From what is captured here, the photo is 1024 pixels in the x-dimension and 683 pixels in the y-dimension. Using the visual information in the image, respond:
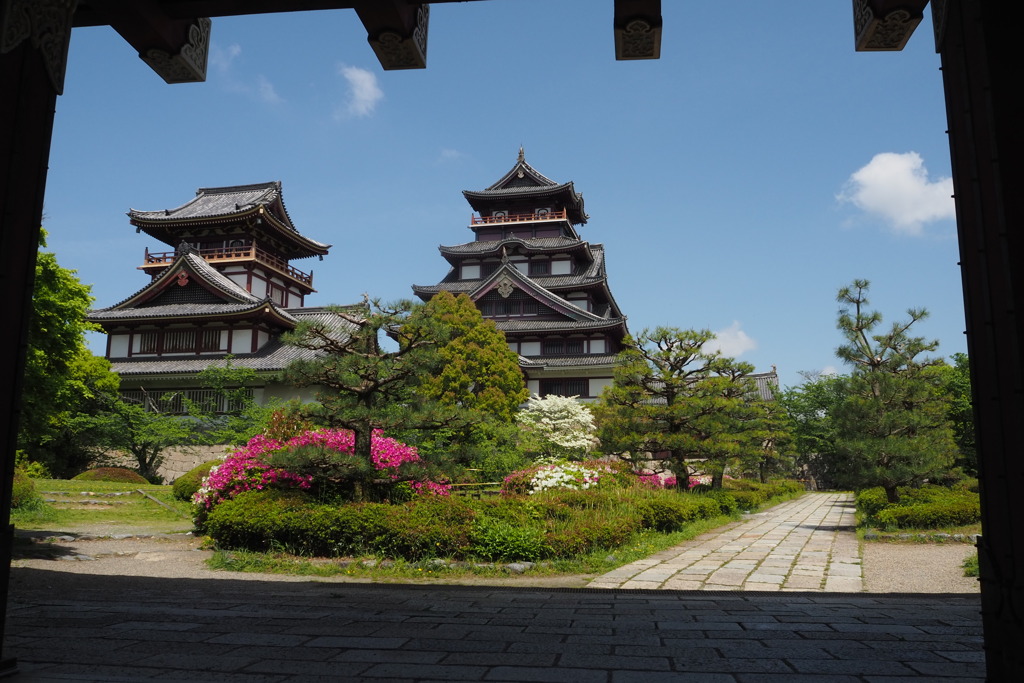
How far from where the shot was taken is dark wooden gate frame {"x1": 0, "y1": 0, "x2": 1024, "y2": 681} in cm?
290

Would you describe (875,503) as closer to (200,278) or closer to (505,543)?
(505,543)

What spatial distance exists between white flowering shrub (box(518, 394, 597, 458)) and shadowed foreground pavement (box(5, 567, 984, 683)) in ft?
49.0

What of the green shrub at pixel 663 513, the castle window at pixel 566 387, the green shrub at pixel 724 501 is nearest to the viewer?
the green shrub at pixel 663 513

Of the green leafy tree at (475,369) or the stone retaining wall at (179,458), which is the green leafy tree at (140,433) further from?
the green leafy tree at (475,369)

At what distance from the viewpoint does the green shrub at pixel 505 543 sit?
9719mm

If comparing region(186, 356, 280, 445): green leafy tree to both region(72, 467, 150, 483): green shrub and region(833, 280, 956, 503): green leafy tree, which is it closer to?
region(72, 467, 150, 483): green shrub

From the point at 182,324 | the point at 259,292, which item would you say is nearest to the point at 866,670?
Result: the point at 182,324

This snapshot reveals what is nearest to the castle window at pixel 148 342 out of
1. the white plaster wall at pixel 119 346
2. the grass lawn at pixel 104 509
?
the white plaster wall at pixel 119 346

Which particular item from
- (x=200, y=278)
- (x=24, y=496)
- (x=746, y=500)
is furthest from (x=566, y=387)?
(x=24, y=496)

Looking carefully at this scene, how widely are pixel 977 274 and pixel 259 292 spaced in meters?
34.3

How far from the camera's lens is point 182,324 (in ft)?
98.4

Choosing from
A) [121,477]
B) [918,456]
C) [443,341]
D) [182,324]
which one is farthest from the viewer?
[182,324]

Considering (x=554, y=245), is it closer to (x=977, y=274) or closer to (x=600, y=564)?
(x=600, y=564)

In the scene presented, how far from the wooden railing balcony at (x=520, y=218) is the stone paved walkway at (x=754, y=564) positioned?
26.3 meters
